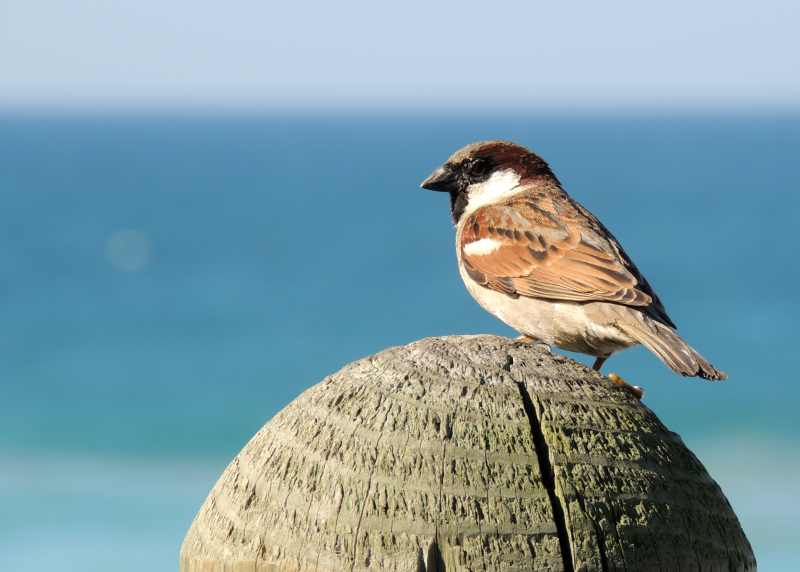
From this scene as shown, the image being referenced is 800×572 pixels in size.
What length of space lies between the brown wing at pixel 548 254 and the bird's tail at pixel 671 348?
0.41ft

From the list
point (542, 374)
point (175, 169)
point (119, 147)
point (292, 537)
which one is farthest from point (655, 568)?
point (119, 147)

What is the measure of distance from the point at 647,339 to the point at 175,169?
65.6m

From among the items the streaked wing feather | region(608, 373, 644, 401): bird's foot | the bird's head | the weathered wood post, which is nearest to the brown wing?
the streaked wing feather

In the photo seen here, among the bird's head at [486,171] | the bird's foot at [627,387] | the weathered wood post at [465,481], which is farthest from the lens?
the bird's head at [486,171]

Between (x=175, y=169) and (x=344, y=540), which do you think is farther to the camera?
(x=175, y=169)

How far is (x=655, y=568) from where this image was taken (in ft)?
8.75

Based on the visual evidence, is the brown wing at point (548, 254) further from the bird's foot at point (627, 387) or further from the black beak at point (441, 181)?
the bird's foot at point (627, 387)

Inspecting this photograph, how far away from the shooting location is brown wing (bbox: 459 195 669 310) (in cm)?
502

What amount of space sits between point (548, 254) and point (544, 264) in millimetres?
77

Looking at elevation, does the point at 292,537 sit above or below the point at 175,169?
below

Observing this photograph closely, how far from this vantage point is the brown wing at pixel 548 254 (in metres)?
5.02

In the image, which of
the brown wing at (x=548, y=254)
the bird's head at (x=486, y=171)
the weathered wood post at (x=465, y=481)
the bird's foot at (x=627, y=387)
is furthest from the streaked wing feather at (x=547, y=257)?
the weathered wood post at (x=465, y=481)

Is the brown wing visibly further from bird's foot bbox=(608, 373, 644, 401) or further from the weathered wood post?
the weathered wood post

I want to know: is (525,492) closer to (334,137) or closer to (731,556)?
(731,556)
